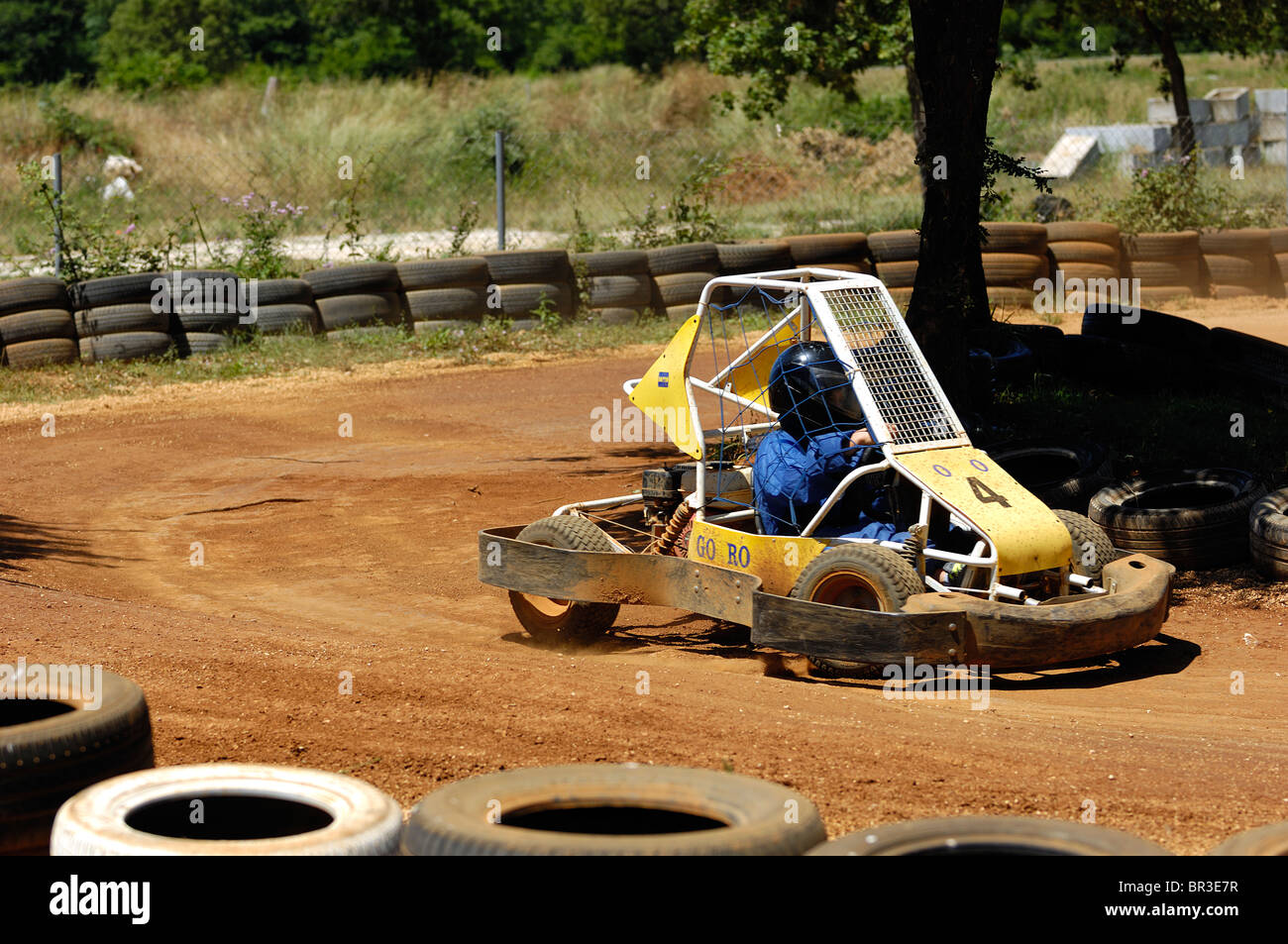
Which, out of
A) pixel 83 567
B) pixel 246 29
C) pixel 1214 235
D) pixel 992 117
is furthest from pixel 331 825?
pixel 246 29

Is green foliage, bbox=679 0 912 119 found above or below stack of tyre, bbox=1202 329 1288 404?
above

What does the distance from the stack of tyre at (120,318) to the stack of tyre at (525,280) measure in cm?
372

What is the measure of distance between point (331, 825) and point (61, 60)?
162 feet

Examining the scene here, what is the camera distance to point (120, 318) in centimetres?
1517

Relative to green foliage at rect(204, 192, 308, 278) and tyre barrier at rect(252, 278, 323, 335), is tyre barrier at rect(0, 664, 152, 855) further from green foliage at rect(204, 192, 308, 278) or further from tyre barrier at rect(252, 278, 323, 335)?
green foliage at rect(204, 192, 308, 278)

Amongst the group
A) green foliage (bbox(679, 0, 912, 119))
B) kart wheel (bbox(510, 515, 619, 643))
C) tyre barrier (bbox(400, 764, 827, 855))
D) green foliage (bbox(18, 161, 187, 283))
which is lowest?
kart wheel (bbox(510, 515, 619, 643))

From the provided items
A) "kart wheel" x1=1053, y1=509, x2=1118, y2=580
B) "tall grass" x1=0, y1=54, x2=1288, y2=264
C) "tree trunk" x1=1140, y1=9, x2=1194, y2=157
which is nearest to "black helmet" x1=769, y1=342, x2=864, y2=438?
"kart wheel" x1=1053, y1=509, x2=1118, y2=580

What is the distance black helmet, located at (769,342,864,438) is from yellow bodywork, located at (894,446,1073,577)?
44 cm

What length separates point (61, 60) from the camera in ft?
155

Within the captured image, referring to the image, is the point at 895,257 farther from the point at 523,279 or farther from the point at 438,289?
the point at 438,289

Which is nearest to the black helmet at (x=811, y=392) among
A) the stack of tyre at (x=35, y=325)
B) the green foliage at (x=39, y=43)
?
the stack of tyre at (x=35, y=325)

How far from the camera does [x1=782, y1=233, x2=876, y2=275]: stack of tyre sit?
17312mm

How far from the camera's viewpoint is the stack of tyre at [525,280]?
663 inches

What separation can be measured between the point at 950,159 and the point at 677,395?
3814 millimetres
